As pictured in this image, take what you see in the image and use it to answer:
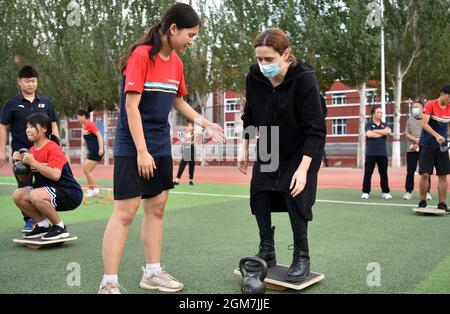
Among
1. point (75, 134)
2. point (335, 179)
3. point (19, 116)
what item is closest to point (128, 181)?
point (19, 116)

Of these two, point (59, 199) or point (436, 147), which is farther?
point (436, 147)

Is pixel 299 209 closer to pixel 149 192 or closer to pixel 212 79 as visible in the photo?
pixel 149 192

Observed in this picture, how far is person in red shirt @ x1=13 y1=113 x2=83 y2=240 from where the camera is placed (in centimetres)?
504

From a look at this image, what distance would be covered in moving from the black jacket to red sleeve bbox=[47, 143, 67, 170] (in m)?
2.38

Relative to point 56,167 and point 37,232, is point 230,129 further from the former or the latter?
point 56,167

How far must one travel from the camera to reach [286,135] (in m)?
3.52

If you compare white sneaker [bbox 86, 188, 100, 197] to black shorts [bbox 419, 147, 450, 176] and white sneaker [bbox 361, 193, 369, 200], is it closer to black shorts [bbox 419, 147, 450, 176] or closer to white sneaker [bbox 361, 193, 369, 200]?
white sneaker [bbox 361, 193, 369, 200]

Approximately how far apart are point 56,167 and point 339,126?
4509 centimetres

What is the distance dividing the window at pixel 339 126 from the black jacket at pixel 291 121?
4521 cm

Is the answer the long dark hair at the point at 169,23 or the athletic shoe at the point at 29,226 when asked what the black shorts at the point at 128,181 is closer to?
the long dark hair at the point at 169,23

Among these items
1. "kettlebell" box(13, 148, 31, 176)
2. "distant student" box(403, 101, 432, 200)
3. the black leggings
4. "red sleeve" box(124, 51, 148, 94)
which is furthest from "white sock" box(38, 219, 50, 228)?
"distant student" box(403, 101, 432, 200)

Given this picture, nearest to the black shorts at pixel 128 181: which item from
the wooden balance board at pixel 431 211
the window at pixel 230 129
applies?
the wooden balance board at pixel 431 211

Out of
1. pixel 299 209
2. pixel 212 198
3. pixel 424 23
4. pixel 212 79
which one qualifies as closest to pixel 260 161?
pixel 299 209

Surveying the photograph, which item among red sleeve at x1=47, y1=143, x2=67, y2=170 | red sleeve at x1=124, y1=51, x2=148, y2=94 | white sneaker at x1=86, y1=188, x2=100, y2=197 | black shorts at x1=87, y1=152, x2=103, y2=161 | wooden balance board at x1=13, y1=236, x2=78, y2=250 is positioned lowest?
white sneaker at x1=86, y1=188, x2=100, y2=197
